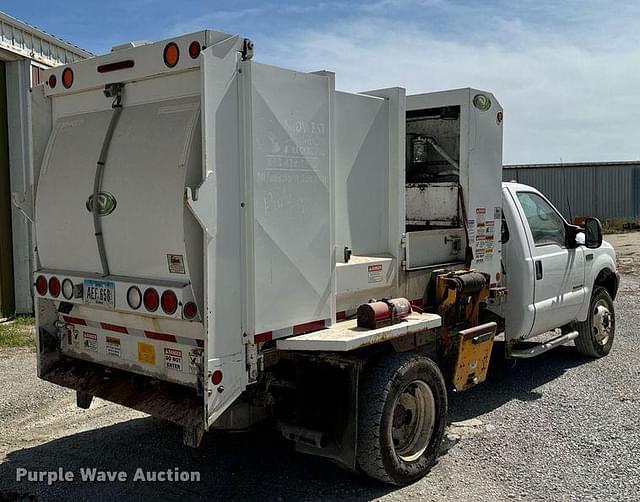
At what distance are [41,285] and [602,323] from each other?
6.45 m

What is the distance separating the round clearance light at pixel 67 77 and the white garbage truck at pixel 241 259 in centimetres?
2

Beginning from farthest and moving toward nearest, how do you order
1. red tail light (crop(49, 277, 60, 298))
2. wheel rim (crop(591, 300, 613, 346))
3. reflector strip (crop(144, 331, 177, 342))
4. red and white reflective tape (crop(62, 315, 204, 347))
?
wheel rim (crop(591, 300, 613, 346)), red tail light (crop(49, 277, 60, 298)), reflector strip (crop(144, 331, 177, 342)), red and white reflective tape (crop(62, 315, 204, 347))

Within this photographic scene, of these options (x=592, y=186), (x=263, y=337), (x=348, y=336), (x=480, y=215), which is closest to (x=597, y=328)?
(x=480, y=215)

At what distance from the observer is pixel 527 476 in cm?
514

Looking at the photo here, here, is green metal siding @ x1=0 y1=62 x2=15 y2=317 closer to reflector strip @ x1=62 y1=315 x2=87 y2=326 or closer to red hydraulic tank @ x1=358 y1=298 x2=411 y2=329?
reflector strip @ x1=62 y1=315 x2=87 y2=326

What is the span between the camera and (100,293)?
472cm

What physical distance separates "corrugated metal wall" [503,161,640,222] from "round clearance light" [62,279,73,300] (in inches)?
1139

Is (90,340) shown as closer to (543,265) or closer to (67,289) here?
(67,289)

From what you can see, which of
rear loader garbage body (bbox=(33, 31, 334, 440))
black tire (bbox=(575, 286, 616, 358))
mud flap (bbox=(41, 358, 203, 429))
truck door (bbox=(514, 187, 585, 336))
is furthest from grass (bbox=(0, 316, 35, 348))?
black tire (bbox=(575, 286, 616, 358))

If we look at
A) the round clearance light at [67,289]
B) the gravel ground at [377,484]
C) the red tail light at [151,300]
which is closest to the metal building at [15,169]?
the gravel ground at [377,484]

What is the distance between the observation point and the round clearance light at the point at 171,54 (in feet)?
14.0

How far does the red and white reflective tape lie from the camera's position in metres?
4.46

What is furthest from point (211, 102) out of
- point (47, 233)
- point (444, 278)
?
point (444, 278)

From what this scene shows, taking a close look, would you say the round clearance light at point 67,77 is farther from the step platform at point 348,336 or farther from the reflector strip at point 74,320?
the step platform at point 348,336
